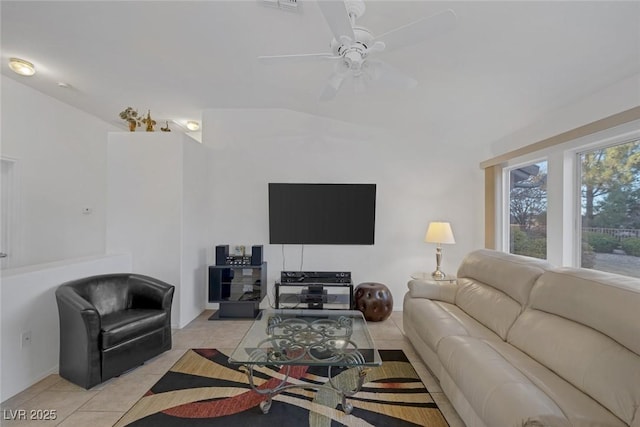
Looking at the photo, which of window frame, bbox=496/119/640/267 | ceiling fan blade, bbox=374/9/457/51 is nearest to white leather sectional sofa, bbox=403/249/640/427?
window frame, bbox=496/119/640/267

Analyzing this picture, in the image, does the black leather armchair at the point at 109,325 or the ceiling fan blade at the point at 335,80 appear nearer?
the ceiling fan blade at the point at 335,80

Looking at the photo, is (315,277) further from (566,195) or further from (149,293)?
(566,195)

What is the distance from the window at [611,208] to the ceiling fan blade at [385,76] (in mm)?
1918

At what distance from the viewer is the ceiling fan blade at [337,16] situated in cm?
137

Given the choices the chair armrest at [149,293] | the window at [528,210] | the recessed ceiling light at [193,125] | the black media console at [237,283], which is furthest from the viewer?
the recessed ceiling light at [193,125]

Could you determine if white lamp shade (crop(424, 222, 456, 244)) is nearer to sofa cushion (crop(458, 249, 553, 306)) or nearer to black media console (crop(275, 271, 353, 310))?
sofa cushion (crop(458, 249, 553, 306))

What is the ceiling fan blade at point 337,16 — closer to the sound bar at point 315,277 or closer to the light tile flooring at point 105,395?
the light tile flooring at point 105,395

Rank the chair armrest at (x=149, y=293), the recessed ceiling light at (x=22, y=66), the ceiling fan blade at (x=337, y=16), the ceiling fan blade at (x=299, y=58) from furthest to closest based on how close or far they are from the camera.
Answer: the recessed ceiling light at (x=22, y=66), the chair armrest at (x=149, y=293), the ceiling fan blade at (x=299, y=58), the ceiling fan blade at (x=337, y=16)

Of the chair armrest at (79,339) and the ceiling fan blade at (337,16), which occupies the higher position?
the ceiling fan blade at (337,16)

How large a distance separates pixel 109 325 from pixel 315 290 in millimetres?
2244

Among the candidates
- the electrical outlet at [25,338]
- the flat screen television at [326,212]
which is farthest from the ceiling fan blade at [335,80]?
the electrical outlet at [25,338]

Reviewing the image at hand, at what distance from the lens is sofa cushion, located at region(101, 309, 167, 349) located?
2.24 metres

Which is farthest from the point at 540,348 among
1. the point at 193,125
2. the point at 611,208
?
the point at 193,125

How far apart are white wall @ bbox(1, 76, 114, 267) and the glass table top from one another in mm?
3329
